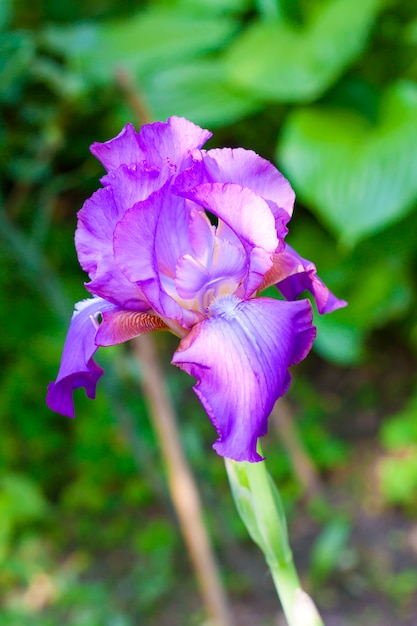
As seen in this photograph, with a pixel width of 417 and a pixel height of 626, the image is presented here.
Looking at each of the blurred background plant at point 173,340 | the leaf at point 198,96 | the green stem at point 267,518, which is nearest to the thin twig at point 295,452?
the blurred background plant at point 173,340

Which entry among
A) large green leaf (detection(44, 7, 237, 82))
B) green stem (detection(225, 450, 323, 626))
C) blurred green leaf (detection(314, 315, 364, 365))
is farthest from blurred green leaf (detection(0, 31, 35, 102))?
green stem (detection(225, 450, 323, 626))

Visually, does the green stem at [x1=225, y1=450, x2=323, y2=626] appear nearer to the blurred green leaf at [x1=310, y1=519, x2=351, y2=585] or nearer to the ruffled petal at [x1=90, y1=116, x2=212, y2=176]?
the ruffled petal at [x1=90, y1=116, x2=212, y2=176]

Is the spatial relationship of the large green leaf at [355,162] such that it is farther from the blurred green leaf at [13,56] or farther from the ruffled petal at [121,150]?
the ruffled petal at [121,150]

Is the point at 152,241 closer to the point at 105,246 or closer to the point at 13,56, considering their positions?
the point at 105,246

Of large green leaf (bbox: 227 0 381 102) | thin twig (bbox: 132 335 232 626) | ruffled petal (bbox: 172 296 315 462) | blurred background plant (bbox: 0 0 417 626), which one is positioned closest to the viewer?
ruffled petal (bbox: 172 296 315 462)

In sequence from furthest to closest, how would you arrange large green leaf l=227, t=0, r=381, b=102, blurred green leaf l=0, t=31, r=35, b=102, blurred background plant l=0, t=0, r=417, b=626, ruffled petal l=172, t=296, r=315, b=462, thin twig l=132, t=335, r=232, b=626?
large green leaf l=227, t=0, r=381, b=102 < blurred background plant l=0, t=0, r=417, b=626 < blurred green leaf l=0, t=31, r=35, b=102 < thin twig l=132, t=335, r=232, b=626 < ruffled petal l=172, t=296, r=315, b=462

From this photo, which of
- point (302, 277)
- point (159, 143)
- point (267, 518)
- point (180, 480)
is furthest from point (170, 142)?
point (180, 480)
